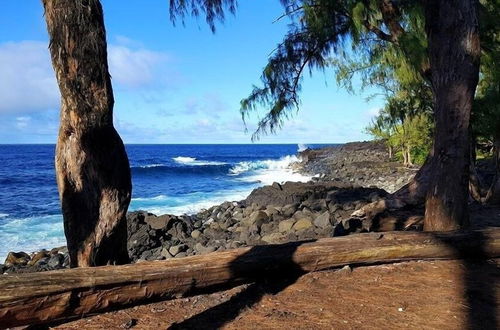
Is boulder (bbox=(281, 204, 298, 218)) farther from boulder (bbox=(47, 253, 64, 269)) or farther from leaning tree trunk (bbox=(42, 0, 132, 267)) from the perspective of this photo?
leaning tree trunk (bbox=(42, 0, 132, 267))

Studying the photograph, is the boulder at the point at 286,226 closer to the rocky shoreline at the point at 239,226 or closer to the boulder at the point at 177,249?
the rocky shoreline at the point at 239,226

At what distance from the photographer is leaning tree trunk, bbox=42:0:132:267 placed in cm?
393

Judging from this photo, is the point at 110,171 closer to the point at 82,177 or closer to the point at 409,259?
the point at 82,177

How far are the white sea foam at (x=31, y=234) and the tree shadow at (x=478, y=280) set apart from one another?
10685mm

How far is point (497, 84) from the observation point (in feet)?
29.7

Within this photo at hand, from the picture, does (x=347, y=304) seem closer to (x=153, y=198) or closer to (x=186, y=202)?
(x=186, y=202)

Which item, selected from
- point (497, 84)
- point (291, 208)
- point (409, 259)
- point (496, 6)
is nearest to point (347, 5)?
point (496, 6)

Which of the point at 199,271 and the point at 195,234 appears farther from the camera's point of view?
the point at 195,234

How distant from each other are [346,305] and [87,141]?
258 centimetres

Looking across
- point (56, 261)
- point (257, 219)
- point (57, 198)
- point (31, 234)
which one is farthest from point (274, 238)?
point (57, 198)

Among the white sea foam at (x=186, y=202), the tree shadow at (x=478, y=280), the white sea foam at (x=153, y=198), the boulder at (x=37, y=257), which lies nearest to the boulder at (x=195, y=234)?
the boulder at (x=37, y=257)

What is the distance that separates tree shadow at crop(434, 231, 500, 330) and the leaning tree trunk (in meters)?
3.05

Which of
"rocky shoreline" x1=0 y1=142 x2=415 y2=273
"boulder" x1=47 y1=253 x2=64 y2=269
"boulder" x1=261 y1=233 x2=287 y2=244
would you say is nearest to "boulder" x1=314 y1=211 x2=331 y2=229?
"rocky shoreline" x1=0 y1=142 x2=415 y2=273

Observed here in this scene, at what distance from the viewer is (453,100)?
5.55 m
